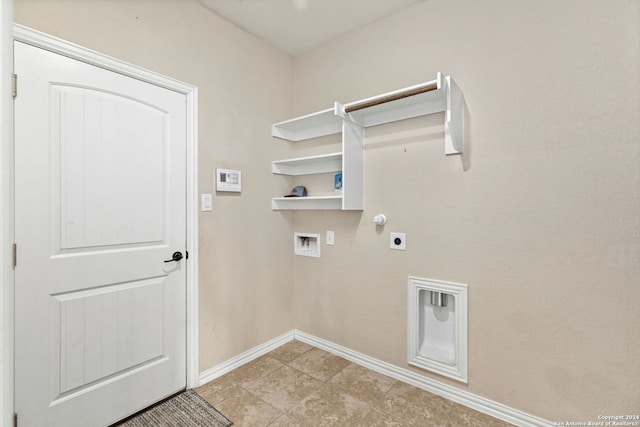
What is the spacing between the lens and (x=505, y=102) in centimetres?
181

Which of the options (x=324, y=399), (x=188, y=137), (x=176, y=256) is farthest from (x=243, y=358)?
(x=188, y=137)

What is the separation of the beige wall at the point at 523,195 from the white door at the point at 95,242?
143 centimetres

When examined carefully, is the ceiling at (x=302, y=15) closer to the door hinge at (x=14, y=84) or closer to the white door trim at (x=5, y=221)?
the door hinge at (x=14, y=84)

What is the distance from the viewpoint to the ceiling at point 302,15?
7.03ft

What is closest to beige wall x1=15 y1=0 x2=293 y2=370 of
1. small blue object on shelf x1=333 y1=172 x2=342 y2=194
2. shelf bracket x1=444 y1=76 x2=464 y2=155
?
small blue object on shelf x1=333 y1=172 x2=342 y2=194

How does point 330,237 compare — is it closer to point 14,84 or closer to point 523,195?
point 523,195

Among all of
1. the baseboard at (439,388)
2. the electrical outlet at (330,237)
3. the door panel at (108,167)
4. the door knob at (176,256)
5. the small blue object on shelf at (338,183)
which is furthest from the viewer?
the electrical outlet at (330,237)

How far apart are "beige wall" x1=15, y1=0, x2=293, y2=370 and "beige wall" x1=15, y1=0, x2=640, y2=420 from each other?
0.5 inches

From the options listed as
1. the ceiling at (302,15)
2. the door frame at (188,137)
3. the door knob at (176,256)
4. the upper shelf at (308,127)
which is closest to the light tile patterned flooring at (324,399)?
the door frame at (188,137)

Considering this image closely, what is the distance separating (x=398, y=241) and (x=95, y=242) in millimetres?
1887

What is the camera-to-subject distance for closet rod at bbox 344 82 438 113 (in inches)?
70.9

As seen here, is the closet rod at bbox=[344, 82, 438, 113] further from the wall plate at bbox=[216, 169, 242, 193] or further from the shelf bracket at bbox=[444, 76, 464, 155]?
the wall plate at bbox=[216, 169, 242, 193]

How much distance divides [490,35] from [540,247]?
1279mm

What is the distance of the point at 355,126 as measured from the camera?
90.8 inches
